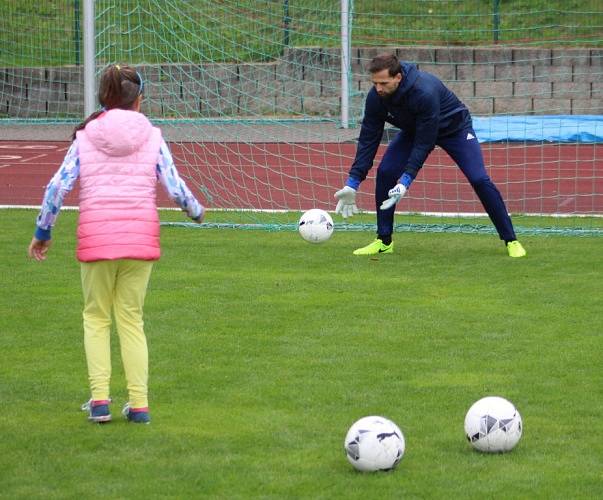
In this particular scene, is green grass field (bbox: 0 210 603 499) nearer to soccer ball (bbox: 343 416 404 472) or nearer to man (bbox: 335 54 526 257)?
soccer ball (bbox: 343 416 404 472)

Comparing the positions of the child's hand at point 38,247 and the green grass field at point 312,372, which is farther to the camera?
the child's hand at point 38,247

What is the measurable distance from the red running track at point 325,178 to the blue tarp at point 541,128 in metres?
0.21

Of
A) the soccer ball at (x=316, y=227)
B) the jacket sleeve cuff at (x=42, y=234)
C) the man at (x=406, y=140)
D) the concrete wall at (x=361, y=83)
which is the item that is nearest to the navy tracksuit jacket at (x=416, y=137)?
the man at (x=406, y=140)

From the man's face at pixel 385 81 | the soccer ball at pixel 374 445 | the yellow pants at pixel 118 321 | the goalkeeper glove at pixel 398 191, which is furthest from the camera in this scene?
the goalkeeper glove at pixel 398 191

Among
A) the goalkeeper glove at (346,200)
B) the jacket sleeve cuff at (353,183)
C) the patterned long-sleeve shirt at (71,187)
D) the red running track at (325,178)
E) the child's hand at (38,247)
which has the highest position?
the patterned long-sleeve shirt at (71,187)

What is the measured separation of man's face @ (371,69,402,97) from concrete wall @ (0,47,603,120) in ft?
37.0

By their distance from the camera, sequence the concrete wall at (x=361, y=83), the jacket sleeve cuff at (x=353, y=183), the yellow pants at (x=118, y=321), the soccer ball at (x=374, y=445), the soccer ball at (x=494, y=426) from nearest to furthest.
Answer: the soccer ball at (x=374, y=445)
the soccer ball at (x=494, y=426)
the yellow pants at (x=118, y=321)
the jacket sleeve cuff at (x=353, y=183)
the concrete wall at (x=361, y=83)

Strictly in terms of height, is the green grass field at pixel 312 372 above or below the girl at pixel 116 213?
below

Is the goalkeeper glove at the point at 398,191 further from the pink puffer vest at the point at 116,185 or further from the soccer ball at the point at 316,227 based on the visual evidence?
the pink puffer vest at the point at 116,185

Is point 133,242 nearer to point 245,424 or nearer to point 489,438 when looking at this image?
point 245,424

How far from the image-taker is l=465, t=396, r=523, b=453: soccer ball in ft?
18.4

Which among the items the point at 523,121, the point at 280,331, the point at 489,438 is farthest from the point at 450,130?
the point at 523,121

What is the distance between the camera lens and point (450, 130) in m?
10.8

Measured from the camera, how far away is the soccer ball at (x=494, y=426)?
5.61m
